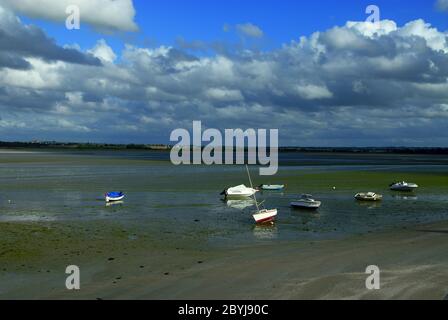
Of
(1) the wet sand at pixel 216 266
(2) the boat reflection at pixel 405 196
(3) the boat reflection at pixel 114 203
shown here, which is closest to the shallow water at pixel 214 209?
(2) the boat reflection at pixel 405 196

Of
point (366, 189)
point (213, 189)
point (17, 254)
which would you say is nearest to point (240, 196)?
point (213, 189)

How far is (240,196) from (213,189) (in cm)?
699

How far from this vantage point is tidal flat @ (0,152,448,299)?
14.2 meters

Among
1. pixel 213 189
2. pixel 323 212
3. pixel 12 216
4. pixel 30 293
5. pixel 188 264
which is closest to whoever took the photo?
pixel 30 293

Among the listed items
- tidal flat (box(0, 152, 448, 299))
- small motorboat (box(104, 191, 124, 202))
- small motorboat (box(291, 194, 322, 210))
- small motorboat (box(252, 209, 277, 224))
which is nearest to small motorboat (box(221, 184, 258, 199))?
tidal flat (box(0, 152, 448, 299))

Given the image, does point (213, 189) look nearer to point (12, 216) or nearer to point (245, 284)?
point (12, 216)

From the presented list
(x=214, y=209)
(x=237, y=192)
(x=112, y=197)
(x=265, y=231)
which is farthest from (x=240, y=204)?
(x=265, y=231)

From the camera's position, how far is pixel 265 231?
25797 mm

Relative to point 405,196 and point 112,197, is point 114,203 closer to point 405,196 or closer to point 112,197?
point 112,197

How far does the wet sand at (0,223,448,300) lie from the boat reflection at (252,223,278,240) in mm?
1903

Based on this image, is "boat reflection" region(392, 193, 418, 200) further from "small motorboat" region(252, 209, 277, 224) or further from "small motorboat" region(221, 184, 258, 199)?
"small motorboat" region(252, 209, 277, 224)

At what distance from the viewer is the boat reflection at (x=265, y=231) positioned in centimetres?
2429

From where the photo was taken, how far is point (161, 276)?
1585cm
